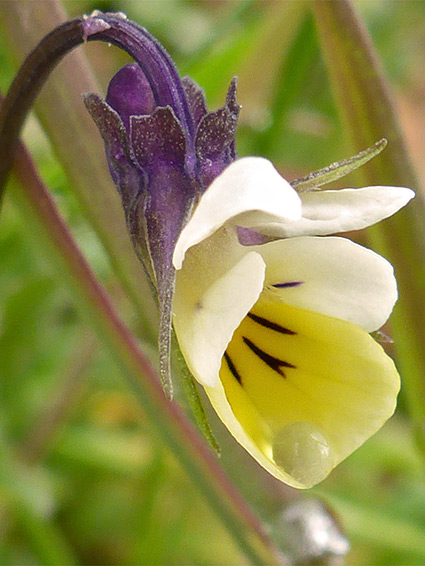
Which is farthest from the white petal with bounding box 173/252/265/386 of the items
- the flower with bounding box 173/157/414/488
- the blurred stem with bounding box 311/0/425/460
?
the blurred stem with bounding box 311/0/425/460

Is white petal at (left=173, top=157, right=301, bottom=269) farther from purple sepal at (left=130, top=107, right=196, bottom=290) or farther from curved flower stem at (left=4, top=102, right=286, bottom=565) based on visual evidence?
curved flower stem at (left=4, top=102, right=286, bottom=565)

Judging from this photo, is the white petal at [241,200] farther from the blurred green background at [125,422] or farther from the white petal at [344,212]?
the blurred green background at [125,422]

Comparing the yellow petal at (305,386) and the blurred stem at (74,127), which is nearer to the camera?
the yellow petal at (305,386)

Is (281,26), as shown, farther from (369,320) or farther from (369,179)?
(369,320)

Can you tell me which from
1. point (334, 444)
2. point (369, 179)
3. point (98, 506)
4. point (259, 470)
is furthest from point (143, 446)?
point (334, 444)

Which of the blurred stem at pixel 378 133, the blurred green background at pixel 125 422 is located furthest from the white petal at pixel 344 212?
the blurred green background at pixel 125 422

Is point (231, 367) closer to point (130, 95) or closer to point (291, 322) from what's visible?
point (291, 322)

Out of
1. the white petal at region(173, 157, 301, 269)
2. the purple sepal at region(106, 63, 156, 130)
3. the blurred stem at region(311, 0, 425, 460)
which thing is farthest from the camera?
the blurred stem at region(311, 0, 425, 460)
